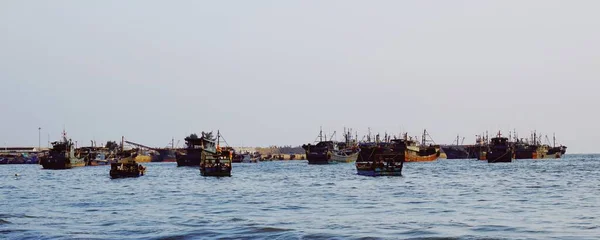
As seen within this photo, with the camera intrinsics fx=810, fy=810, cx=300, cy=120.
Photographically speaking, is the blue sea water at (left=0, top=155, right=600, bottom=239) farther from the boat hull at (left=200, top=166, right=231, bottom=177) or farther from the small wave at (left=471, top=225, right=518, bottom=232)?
the boat hull at (left=200, top=166, right=231, bottom=177)

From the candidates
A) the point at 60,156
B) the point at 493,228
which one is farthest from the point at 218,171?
the point at 60,156

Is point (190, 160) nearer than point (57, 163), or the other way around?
point (57, 163)

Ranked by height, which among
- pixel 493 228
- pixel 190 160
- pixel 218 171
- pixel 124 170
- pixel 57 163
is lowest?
pixel 493 228

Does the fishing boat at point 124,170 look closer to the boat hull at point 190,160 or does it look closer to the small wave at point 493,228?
the boat hull at point 190,160

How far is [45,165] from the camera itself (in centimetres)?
18125

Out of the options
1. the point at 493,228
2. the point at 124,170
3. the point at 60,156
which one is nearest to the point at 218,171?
the point at 124,170

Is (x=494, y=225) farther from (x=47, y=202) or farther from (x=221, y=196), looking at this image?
(x=47, y=202)

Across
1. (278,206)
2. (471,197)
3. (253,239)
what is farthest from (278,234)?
(471,197)

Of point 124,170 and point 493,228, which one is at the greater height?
point 124,170

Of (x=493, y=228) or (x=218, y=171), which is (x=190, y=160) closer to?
(x=218, y=171)

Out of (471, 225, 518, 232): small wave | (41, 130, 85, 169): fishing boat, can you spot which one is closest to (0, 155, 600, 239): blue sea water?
(471, 225, 518, 232): small wave

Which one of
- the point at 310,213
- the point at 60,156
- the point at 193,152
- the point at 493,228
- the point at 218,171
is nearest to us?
the point at 493,228

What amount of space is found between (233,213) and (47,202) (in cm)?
2069

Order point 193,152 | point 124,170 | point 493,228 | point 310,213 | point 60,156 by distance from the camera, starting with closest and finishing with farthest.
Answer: point 493,228 < point 310,213 < point 124,170 < point 60,156 < point 193,152
